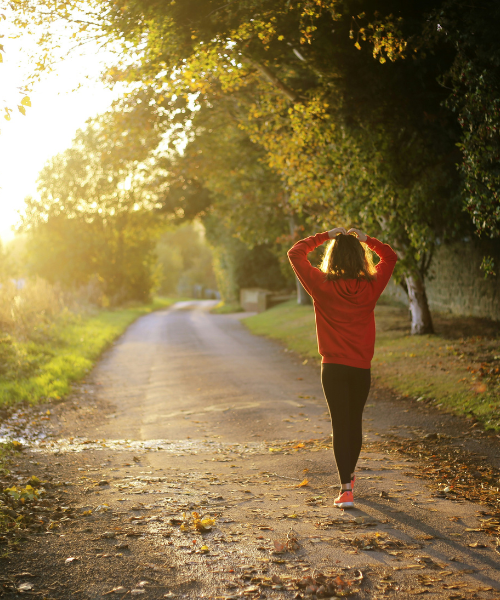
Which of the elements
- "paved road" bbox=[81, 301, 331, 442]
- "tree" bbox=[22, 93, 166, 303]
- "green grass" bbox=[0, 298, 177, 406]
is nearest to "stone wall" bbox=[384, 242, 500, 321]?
"paved road" bbox=[81, 301, 331, 442]

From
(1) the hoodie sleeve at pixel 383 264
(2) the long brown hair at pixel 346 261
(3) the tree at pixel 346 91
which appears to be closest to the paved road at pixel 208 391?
(1) the hoodie sleeve at pixel 383 264

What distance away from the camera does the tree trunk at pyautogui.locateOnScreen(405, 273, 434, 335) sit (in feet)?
50.7

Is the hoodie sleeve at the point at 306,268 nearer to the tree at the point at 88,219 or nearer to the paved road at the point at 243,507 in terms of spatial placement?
the paved road at the point at 243,507

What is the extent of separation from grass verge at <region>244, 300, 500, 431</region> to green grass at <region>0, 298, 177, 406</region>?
5.60 metres

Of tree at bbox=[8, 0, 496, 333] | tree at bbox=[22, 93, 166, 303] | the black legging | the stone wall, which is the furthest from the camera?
tree at bbox=[22, 93, 166, 303]

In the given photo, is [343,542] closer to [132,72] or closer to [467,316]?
[132,72]

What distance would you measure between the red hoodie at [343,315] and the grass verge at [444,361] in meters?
3.64

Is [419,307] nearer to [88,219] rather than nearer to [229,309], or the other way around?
[229,309]

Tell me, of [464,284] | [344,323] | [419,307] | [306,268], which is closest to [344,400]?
[344,323]

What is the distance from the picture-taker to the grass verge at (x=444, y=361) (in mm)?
9227

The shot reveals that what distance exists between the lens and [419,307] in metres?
15.5

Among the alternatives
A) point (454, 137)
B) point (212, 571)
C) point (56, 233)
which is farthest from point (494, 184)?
point (56, 233)

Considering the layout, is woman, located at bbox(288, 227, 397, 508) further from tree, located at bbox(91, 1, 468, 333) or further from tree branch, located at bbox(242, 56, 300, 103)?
tree branch, located at bbox(242, 56, 300, 103)

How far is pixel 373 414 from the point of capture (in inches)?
365
